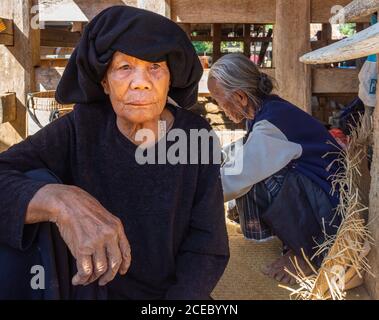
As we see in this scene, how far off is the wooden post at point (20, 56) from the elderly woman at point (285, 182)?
2.10 metres

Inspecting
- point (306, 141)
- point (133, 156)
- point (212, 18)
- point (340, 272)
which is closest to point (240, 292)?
point (340, 272)

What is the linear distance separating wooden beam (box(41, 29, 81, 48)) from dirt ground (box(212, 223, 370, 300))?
162 inches

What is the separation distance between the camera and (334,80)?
3.79 m

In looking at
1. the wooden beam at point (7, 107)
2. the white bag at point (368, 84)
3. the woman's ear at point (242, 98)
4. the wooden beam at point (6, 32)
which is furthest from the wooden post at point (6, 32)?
the white bag at point (368, 84)

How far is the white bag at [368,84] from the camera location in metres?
3.33

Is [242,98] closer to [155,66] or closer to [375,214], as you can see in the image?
[375,214]

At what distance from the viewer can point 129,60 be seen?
156 centimetres

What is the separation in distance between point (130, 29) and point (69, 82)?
1.07ft

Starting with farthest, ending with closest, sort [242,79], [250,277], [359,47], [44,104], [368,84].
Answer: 1. [44,104]
2. [368,84]
3. [242,79]
4. [250,277]
5. [359,47]

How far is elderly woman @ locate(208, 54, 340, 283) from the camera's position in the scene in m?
2.42

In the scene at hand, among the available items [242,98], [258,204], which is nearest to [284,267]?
[258,204]

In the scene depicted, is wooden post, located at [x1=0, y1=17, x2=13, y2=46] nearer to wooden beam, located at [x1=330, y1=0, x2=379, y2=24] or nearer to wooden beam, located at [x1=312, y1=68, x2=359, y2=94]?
wooden beam, located at [x1=312, y1=68, x2=359, y2=94]

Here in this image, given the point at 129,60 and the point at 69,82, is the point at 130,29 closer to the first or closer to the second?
the point at 129,60

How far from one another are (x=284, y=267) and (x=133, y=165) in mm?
1217
